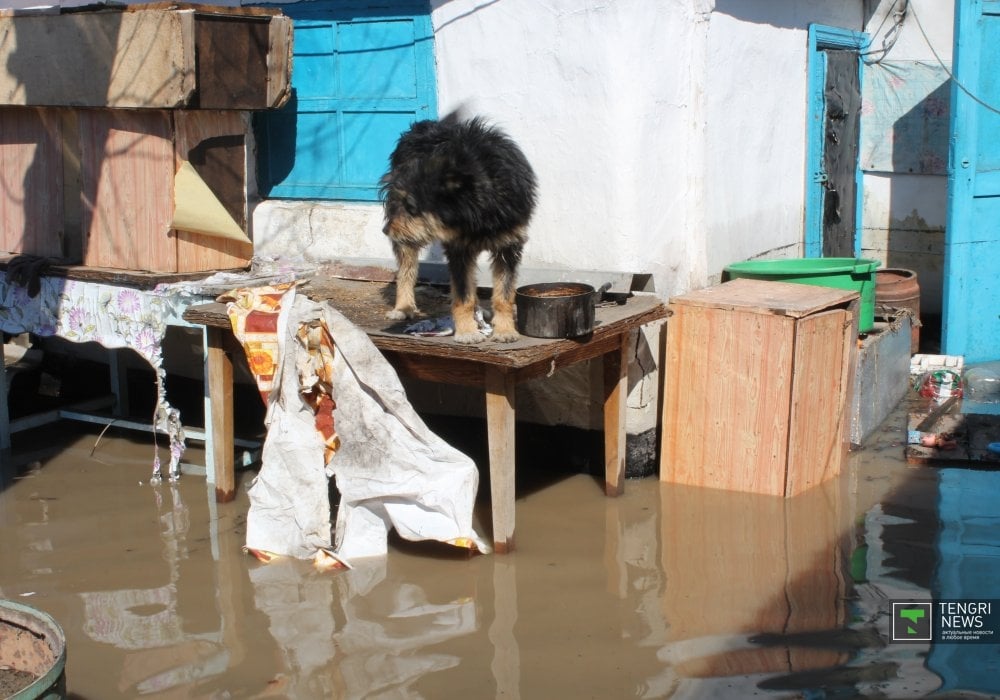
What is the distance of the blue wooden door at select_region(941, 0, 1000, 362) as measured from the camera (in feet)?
21.8

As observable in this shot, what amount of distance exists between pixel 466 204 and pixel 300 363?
102cm

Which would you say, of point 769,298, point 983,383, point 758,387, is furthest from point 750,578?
point 983,383

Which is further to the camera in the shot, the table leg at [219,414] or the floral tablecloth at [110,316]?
the floral tablecloth at [110,316]

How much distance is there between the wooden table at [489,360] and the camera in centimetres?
445

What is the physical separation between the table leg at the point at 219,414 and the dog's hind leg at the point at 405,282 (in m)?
0.90

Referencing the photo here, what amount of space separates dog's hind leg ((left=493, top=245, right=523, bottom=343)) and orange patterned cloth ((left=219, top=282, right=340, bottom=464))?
28.9 inches

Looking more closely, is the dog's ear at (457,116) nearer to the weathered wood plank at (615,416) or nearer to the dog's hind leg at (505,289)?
the dog's hind leg at (505,289)

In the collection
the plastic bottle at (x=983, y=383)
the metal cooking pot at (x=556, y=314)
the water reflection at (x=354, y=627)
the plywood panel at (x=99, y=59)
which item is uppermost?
the plywood panel at (x=99, y=59)

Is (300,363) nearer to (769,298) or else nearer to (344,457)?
(344,457)

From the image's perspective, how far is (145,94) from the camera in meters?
5.60

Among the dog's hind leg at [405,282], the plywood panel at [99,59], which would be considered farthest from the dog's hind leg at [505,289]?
the plywood panel at [99,59]

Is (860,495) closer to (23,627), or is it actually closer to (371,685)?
(371,685)

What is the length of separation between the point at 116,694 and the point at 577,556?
6.57 ft

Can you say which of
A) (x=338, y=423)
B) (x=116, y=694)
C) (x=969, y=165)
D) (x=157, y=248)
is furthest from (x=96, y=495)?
(x=969, y=165)
